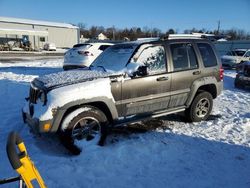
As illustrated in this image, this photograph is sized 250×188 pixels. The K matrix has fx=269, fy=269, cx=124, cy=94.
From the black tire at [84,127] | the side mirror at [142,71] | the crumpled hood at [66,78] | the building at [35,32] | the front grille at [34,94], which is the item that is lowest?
the black tire at [84,127]

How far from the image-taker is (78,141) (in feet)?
15.1

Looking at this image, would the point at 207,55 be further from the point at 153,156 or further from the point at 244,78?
the point at 244,78

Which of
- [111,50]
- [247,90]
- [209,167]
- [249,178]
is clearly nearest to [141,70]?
[111,50]

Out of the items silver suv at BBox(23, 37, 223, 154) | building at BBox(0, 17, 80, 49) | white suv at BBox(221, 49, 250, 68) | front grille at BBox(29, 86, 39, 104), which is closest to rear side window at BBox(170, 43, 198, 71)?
silver suv at BBox(23, 37, 223, 154)

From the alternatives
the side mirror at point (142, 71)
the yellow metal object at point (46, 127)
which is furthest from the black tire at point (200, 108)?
the yellow metal object at point (46, 127)

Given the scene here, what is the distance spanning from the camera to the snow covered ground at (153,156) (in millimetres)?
3859

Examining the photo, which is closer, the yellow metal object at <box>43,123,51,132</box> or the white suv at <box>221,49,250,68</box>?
the yellow metal object at <box>43,123,51,132</box>

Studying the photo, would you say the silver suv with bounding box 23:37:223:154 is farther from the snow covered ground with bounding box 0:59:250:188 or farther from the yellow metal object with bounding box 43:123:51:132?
the snow covered ground with bounding box 0:59:250:188

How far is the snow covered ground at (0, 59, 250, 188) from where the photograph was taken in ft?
12.7

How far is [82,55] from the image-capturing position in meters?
12.4

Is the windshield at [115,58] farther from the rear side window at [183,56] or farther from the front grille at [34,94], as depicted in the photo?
→ the front grille at [34,94]

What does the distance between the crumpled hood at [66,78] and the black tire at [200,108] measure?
2370mm

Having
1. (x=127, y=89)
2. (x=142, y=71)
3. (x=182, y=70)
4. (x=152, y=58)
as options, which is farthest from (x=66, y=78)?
(x=182, y=70)

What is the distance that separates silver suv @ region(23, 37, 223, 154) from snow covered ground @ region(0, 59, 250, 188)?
42cm
